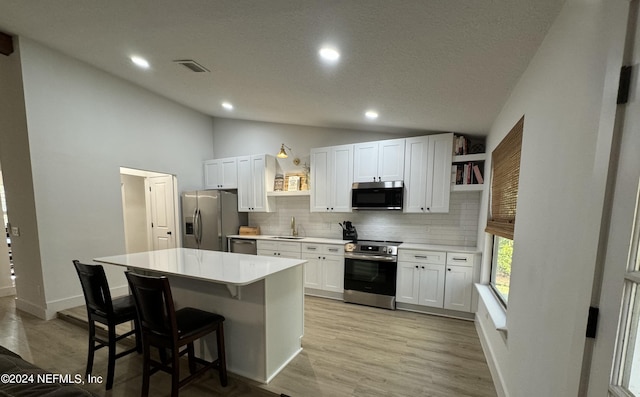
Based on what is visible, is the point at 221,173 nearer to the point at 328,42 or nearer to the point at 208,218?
the point at 208,218

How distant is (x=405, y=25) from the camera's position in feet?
4.98

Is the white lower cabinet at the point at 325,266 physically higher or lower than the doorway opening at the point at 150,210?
lower

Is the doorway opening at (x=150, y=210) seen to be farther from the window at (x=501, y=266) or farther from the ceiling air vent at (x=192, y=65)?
the window at (x=501, y=266)

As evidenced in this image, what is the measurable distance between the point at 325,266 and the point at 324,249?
267mm

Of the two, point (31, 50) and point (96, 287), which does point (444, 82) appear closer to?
point (96, 287)

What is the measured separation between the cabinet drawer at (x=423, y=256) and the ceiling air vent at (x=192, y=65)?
3.41 meters

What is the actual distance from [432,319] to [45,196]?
519cm

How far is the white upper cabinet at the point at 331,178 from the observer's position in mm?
4008

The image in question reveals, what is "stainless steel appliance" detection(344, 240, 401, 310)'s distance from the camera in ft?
11.4

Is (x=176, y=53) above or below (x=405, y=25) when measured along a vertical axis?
above

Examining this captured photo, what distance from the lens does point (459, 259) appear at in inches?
124

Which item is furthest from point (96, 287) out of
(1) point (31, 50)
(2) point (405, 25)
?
(1) point (31, 50)

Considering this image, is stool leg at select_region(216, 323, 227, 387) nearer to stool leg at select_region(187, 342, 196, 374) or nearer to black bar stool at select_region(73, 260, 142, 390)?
stool leg at select_region(187, 342, 196, 374)

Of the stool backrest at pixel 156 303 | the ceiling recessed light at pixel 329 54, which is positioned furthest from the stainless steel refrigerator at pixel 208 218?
the ceiling recessed light at pixel 329 54
